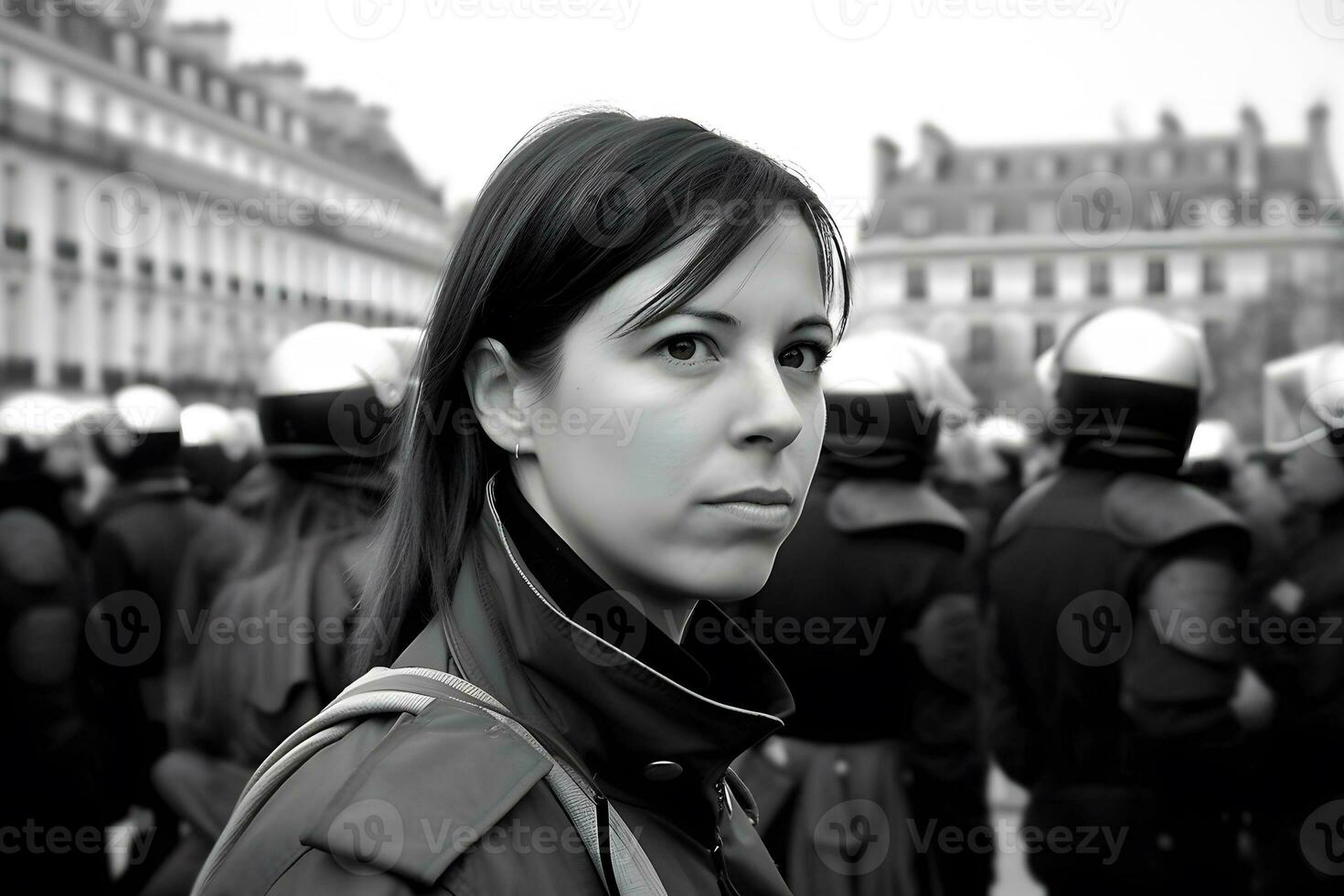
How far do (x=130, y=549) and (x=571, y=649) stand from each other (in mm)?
4191

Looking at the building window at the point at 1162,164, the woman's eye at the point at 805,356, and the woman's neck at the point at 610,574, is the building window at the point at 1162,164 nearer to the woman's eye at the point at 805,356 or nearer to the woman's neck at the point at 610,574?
the woman's eye at the point at 805,356

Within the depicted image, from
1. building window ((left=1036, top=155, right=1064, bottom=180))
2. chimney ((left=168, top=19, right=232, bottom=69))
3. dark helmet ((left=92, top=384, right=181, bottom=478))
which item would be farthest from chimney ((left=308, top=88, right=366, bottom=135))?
building window ((left=1036, top=155, right=1064, bottom=180))

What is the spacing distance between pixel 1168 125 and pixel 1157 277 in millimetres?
4088

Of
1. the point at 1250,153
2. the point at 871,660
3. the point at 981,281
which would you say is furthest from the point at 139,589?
the point at 981,281

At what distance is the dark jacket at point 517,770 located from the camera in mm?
996

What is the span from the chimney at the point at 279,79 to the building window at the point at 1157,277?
1690 cm

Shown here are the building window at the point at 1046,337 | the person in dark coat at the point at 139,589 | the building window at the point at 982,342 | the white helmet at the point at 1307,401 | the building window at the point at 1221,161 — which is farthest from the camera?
the building window at the point at 982,342

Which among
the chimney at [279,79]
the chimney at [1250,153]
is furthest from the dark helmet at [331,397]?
the chimney at [1250,153]

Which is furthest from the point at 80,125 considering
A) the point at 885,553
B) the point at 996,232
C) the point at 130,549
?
the point at 885,553

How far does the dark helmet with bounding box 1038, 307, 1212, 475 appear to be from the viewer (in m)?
4.13

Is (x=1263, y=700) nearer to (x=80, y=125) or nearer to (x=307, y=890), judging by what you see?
(x=307, y=890)

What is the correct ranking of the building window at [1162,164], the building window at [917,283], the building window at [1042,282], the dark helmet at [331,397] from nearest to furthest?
the dark helmet at [331,397]
the building window at [1042,282]
the building window at [1162,164]
the building window at [917,283]

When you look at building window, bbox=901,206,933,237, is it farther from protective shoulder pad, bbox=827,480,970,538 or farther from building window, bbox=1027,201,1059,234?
protective shoulder pad, bbox=827,480,970,538

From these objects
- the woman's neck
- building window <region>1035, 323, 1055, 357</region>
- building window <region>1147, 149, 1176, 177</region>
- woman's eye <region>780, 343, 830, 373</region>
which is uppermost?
building window <region>1147, 149, 1176, 177</region>
